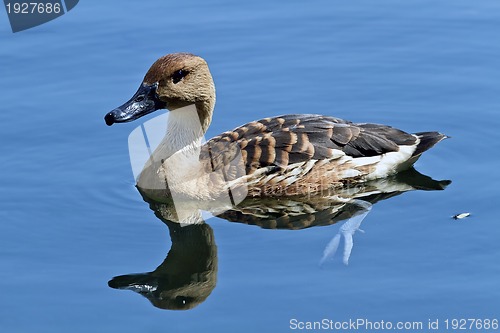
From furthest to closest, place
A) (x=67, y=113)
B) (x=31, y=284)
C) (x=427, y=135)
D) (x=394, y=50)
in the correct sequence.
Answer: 1. (x=394, y=50)
2. (x=67, y=113)
3. (x=427, y=135)
4. (x=31, y=284)

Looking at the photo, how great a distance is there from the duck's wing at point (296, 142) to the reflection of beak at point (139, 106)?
0.77 metres

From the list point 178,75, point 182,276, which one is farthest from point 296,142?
point 182,276

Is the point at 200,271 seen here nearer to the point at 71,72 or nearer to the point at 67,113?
the point at 67,113

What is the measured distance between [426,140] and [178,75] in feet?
9.16

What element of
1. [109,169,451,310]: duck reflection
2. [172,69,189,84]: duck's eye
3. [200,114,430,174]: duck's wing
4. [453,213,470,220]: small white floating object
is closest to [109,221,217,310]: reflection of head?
[109,169,451,310]: duck reflection

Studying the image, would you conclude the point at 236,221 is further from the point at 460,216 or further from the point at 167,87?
the point at 460,216

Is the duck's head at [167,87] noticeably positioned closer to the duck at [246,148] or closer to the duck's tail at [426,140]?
the duck at [246,148]

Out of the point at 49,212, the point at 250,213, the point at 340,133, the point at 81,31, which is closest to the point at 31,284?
the point at 49,212

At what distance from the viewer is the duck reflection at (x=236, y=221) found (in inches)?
392

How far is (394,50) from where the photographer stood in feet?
48.0

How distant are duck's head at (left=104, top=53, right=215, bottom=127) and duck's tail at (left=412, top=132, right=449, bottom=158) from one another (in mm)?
2389

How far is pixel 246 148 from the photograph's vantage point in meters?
11.6

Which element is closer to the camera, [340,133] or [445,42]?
[340,133]

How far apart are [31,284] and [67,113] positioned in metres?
3.81
